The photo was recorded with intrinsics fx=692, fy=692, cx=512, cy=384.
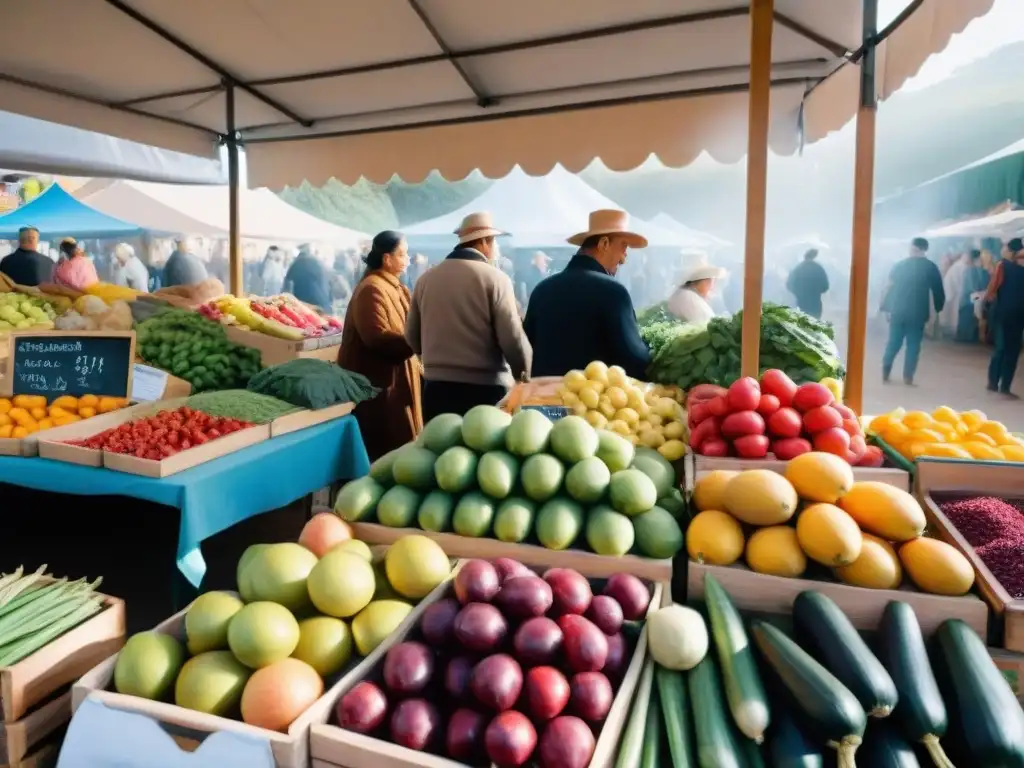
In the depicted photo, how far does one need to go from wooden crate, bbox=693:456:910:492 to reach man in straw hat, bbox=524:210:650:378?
109 centimetres

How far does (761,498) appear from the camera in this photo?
1780 mm

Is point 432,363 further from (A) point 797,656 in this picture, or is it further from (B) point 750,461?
(A) point 797,656

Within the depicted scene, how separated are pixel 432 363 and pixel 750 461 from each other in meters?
2.17

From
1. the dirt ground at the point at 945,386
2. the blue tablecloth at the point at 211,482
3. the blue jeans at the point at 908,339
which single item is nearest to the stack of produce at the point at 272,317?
the blue tablecloth at the point at 211,482

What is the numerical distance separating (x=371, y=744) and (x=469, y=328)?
9.06ft

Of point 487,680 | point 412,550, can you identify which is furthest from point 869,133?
point 487,680

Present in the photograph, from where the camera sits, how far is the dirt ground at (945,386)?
8016 mm

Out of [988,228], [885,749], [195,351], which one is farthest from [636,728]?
[988,228]

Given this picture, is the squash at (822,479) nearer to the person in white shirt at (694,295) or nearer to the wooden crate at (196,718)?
the wooden crate at (196,718)

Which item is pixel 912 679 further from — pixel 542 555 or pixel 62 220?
pixel 62 220

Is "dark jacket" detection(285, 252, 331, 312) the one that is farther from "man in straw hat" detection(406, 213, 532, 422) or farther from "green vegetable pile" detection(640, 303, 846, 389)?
"green vegetable pile" detection(640, 303, 846, 389)

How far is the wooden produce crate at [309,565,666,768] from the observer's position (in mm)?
1211

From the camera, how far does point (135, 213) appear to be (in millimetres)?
13500

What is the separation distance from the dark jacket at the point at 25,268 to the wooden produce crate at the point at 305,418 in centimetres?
543
